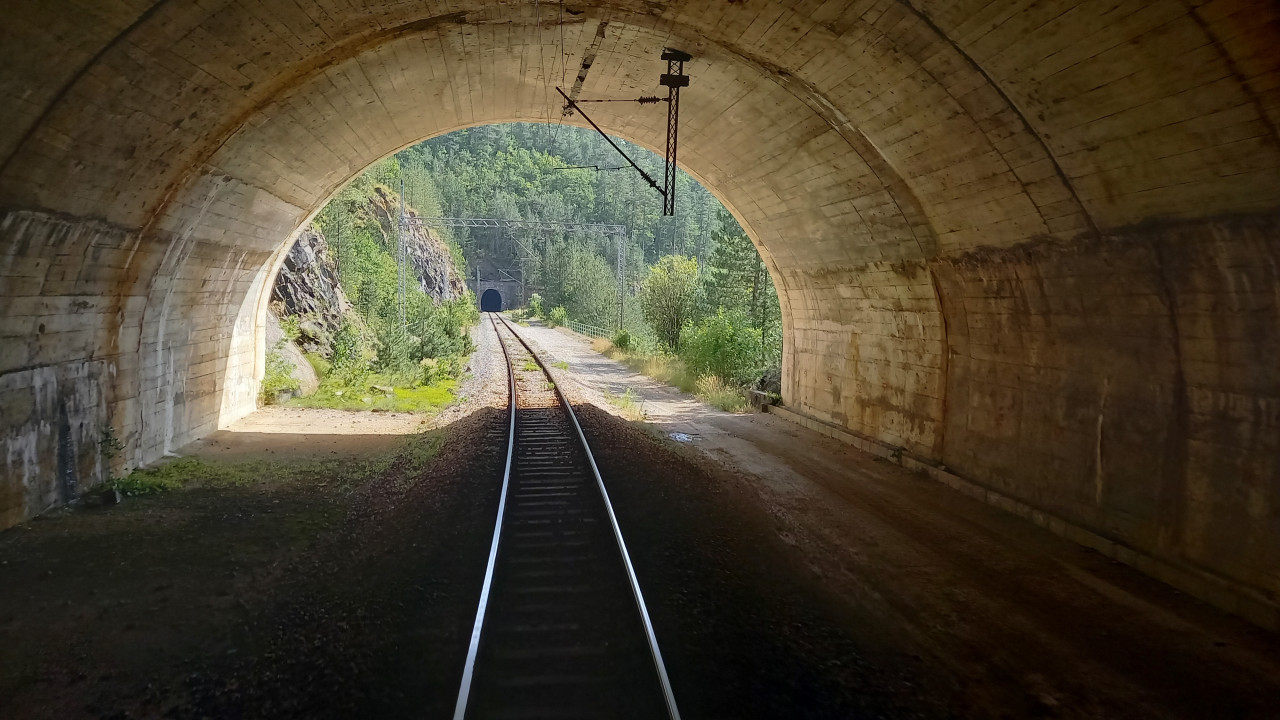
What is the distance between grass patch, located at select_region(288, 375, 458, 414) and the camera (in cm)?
1595

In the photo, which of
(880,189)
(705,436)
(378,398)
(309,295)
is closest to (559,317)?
(309,295)

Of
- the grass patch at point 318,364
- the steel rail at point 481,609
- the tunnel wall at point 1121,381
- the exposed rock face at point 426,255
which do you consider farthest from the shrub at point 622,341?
the steel rail at point 481,609

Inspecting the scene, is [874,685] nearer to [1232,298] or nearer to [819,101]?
[1232,298]

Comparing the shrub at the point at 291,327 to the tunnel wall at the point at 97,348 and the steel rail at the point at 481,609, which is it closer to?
the tunnel wall at the point at 97,348

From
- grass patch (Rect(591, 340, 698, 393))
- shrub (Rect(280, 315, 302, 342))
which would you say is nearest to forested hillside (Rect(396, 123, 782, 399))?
grass patch (Rect(591, 340, 698, 393))

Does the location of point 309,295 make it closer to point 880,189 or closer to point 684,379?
point 684,379

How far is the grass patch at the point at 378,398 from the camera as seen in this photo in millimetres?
15953

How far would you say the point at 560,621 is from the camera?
16.9ft

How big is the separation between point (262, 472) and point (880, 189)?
8.71m

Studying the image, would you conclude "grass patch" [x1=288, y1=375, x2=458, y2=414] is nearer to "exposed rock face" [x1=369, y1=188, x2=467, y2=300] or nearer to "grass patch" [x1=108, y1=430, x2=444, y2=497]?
"grass patch" [x1=108, y1=430, x2=444, y2=497]

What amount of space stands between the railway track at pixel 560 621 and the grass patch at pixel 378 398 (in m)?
7.83

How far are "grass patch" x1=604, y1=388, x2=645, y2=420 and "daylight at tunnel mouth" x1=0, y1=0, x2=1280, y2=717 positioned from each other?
110 inches

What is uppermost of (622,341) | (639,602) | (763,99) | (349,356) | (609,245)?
(609,245)

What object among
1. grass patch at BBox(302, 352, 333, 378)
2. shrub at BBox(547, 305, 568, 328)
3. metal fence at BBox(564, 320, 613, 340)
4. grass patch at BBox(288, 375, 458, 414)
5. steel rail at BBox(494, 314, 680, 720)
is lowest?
steel rail at BBox(494, 314, 680, 720)
